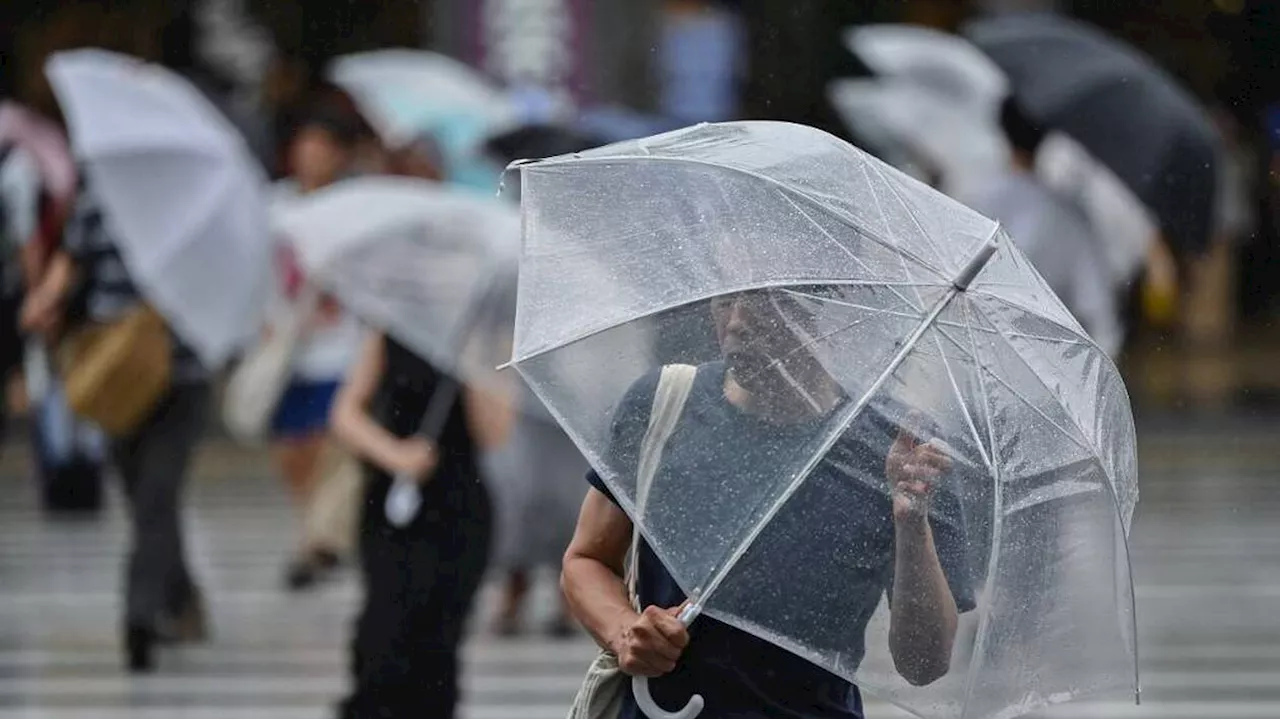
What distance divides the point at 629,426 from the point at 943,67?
965 cm

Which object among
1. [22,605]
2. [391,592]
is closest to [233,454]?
[22,605]

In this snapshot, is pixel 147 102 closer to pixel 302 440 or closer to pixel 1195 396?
pixel 302 440

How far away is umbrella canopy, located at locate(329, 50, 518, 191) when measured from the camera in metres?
13.5

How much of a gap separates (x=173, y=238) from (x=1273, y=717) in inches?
165

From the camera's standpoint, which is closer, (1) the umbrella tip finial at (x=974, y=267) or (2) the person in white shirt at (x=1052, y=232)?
(1) the umbrella tip finial at (x=974, y=267)

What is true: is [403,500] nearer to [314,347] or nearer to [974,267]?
[974,267]

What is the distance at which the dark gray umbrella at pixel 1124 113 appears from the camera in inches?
A: 342

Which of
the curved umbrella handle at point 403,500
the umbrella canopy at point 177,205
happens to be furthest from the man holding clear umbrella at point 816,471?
the umbrella canopy at point 177,205

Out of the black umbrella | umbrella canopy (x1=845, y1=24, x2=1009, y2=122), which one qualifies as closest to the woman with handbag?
the black umbrella

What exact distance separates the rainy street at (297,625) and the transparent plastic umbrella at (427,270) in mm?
2380

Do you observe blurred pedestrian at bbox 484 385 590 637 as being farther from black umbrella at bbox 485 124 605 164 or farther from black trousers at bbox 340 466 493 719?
black trousers at bbox 340 466 493 719

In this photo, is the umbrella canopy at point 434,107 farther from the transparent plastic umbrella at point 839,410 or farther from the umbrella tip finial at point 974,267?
the umbrella tip finial at point 974,267

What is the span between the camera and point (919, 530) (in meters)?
3.96

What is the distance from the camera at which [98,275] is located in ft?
34.1
